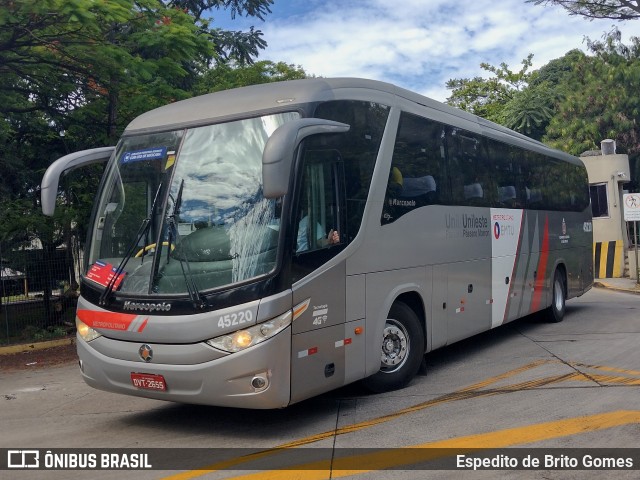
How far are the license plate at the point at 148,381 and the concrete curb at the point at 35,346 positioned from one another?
8040 mm

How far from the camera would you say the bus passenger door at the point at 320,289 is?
652cm

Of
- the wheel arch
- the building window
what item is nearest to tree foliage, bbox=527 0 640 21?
the building window

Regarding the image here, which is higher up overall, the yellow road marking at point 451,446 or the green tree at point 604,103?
the green tree at point 604,103

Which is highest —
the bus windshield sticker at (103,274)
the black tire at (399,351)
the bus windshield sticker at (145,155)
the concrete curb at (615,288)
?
the bus windshield sticker at (145,155)

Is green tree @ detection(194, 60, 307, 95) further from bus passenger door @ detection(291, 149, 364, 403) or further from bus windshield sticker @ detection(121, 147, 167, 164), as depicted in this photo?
bus passenger door @ detection(291, 149, 364, 403)

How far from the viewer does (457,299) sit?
9.67 meters

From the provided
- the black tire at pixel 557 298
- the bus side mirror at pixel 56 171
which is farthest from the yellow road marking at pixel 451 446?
the black tire at pixel 557 298

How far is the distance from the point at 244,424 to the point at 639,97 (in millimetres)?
29690

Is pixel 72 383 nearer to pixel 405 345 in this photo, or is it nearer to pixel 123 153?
pixel 123 153

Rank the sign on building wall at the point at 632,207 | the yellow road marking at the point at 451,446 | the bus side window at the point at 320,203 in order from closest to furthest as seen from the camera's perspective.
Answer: the yellow road marking at the point at 451,446, the bus side window at the point at 320,203, the sign on building wall at the point at 632,207

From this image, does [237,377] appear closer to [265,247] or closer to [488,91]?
[265,247]

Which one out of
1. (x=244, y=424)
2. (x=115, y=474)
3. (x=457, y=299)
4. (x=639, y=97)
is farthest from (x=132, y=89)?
(x=639, y=97)

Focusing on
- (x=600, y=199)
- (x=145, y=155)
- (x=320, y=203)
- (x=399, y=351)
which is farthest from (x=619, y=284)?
(x=145, y=155)

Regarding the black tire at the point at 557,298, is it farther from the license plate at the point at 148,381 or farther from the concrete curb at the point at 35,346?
the concrete curb at the point at 35,346
